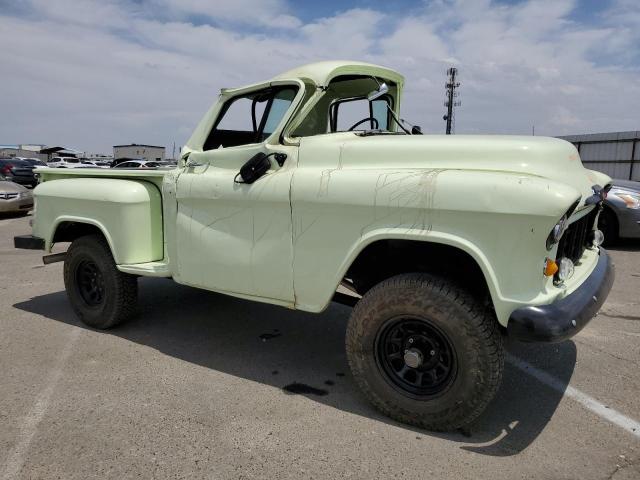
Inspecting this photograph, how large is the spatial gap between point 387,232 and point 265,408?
1.37 metres

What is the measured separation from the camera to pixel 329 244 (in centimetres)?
306

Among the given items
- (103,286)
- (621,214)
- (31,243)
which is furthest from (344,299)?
(621,214)

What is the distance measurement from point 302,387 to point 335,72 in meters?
2.22

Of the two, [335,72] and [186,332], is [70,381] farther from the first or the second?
[335,72]

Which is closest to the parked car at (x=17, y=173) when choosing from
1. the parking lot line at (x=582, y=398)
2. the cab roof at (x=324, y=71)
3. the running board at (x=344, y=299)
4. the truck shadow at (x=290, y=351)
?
the truck shadow at (x=290, y=351)

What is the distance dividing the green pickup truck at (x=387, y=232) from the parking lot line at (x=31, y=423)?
0.89 m

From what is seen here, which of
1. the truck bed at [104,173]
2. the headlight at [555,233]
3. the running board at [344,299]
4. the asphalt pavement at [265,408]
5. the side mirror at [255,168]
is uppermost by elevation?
the side mirror at [255,168]

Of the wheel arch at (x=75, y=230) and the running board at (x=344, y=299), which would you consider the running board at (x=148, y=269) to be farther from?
the running board at (x=344, y=299)

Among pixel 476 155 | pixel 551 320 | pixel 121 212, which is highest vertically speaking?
pixel 476 155

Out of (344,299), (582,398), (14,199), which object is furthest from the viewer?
(14,199)

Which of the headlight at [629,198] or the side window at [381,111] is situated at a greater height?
the side window at [381,111]

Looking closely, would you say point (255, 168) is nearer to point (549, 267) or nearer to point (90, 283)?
point (549, 267)

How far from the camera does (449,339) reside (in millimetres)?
2740

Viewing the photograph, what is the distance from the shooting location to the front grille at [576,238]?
2.91 m
